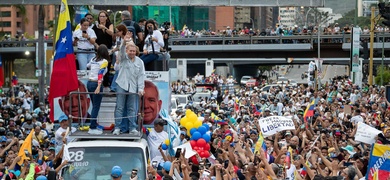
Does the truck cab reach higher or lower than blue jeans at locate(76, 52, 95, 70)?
lower

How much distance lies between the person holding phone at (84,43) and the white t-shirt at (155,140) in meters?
1.80

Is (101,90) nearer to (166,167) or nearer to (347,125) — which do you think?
(166,167)

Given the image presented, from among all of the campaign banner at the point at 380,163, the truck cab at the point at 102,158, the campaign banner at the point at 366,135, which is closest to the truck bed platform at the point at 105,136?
the truck cab at the point at 102,158

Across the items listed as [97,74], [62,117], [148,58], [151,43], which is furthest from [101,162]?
[151,43]

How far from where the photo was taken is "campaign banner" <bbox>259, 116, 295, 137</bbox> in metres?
16.4

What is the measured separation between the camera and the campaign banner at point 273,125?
647 inches

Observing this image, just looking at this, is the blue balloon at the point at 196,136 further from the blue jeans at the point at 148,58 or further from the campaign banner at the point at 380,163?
the campaign banner at the point at 380,163

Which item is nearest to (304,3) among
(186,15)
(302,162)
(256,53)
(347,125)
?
(347,125)

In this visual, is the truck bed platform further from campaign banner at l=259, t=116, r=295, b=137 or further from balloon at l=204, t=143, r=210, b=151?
campaign banner at l=259, t=116, r=295, b=137

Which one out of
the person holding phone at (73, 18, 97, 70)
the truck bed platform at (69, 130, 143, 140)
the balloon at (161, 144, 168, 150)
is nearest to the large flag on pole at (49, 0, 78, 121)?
the person holding phone at (73, 18, 97, 70)

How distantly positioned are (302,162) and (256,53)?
147 feet

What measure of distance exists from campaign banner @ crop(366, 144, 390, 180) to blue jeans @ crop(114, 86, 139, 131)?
347cm

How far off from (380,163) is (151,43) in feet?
15.9

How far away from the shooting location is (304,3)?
2378 cm
